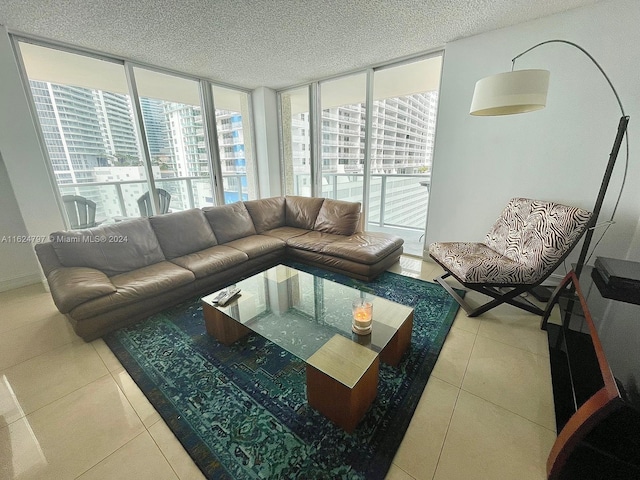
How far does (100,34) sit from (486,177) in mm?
4074

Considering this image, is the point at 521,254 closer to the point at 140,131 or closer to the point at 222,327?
the point at 222,327

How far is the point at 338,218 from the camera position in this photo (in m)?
3.32

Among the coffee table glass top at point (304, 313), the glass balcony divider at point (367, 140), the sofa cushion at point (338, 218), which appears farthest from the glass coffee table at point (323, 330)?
the glass balcony divider at point (367, 140)

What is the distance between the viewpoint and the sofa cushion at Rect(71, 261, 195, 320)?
1.81 metres

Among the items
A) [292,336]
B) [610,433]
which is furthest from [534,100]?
[292,336]

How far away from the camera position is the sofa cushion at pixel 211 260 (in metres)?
2.40

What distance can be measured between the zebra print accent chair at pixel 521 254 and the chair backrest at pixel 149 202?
3766mm

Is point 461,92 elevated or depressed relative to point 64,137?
elevated

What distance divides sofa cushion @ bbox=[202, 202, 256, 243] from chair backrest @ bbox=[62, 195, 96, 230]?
64.5 inches

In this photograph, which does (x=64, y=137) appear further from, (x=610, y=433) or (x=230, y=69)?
(x=610, y=433)

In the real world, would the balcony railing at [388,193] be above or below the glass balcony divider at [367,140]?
below

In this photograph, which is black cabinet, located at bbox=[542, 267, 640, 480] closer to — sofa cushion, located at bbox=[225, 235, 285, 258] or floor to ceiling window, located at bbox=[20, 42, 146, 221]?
sofa cushion, located at bbox=[225, 235, 285, 258]

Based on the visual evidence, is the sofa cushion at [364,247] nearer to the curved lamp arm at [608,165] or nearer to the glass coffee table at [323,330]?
the glass coffee table at [323,330]

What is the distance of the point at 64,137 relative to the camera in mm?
2906
